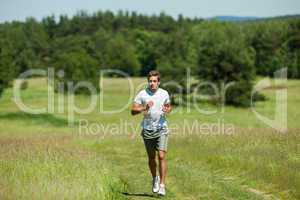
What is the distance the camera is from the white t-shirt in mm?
10844

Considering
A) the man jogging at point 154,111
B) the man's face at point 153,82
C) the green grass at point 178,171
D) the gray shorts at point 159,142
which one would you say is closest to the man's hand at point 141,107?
the man jogging at point 154,111

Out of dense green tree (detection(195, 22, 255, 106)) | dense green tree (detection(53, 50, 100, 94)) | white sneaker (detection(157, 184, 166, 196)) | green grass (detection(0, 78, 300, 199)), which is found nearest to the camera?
green grass (detection(0, 78, 300, 199))

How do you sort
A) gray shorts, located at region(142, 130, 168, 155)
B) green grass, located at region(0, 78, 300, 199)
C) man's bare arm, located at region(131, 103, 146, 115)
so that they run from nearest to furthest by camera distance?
1. green grass, located at region(0, 78, 300, 199)
2. man's bare arm, located at region(131, 103, 146, 115)
3. gray shorts, located at region(142, 130, 168, 155)

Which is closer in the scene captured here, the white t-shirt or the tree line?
the white t-shirt

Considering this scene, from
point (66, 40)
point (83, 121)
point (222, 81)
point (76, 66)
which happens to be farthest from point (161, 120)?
point (66, 40)

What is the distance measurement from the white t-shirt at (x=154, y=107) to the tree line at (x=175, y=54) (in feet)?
211

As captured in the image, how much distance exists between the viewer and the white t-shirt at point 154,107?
10844 mm

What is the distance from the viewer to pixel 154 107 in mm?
10828

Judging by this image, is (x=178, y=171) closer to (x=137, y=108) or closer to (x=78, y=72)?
(x=137, y=108)

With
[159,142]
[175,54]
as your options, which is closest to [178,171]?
[159,142]

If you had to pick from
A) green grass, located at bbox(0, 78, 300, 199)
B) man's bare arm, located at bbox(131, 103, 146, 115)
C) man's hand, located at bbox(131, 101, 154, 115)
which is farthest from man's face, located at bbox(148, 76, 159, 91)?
green grass, located at bbox(0, 78, 300, 199)

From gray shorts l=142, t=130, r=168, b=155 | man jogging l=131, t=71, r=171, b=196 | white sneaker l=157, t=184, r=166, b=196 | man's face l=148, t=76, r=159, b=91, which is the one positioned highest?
man's face l=148, t=76, r=159, b=91

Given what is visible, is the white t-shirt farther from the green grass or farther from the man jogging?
the green grass

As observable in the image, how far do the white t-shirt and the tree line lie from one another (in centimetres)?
6444
